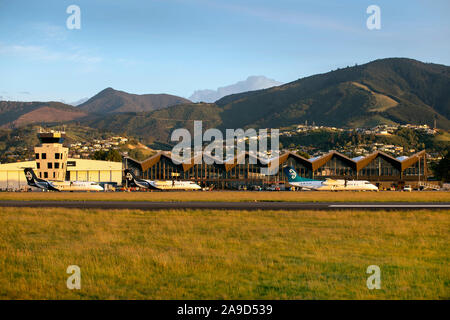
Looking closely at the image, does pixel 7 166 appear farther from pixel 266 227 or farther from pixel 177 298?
pixel 177 298

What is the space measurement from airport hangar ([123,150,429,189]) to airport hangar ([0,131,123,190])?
5358mm

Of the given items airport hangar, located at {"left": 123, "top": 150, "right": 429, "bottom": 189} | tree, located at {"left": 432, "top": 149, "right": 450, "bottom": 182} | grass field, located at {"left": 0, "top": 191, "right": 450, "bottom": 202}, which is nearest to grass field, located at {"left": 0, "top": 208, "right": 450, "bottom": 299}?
grass field, located at {"left": 0, "top": 191, "right": 450, "bottom": 202}

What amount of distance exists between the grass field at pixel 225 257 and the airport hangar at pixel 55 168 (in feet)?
259

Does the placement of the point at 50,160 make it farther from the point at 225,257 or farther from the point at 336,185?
the point at 225,257

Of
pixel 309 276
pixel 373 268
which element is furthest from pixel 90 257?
pixel 373 268

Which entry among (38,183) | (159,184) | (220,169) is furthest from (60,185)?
(220,169)

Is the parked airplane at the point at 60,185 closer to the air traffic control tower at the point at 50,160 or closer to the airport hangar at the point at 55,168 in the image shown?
the airport hangar at the point at 55,168

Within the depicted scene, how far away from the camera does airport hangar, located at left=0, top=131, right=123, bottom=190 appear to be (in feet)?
345

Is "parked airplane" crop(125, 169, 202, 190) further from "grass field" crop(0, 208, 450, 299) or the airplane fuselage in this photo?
"grass field" crop(0, 208, 450, 299)

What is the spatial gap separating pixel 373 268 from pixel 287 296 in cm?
492

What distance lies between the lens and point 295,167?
107375mm

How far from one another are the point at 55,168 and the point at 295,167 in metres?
59.2

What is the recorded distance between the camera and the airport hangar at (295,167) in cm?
10700

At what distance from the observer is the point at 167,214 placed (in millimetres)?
36531
